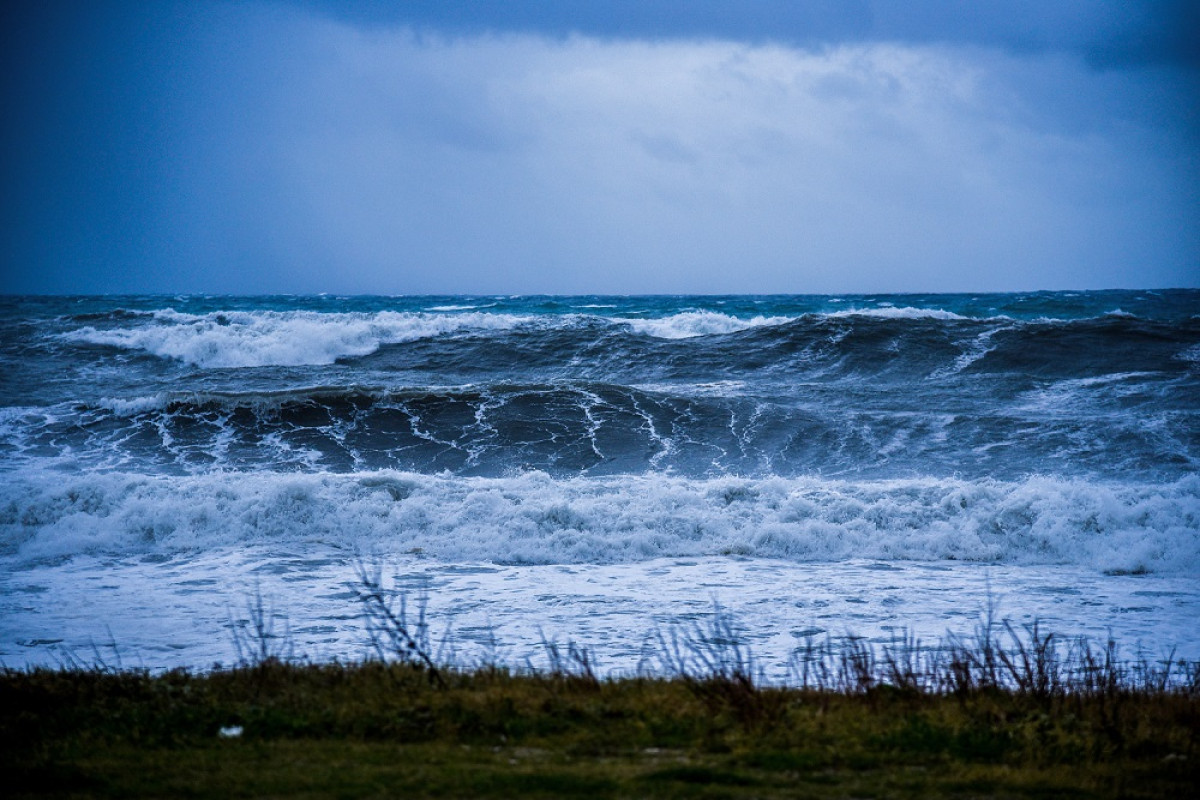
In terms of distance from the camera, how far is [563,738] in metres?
4.99

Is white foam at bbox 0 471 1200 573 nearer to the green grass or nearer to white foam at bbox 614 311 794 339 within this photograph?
the green grass

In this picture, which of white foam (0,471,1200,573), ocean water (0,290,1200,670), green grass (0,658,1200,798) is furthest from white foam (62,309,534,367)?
green grass (0,658,1200,798)

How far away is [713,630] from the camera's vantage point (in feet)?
29.6

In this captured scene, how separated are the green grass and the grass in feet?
0.05

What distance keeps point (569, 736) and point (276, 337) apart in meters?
31.6

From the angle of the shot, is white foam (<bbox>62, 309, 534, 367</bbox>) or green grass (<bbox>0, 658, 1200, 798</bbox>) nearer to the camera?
green grass (<bbox>0, 658, 1200, 798</bbox>)

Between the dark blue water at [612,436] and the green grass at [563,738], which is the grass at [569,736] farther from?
the dark blue water at [612,436]

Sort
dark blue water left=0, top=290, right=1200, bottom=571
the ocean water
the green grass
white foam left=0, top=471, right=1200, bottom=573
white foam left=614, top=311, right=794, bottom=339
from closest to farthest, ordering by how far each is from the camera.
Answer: the green grass → the ocean water → white foam left=0, top=471, right=1200, bottom=573 → dark blue water left=0, top=290, right=1200, bottom=571 → white foam left=614, top=311, right=794, bottom=339

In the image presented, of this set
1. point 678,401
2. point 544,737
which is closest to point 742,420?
point 678,401

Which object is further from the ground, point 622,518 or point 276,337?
point 276,337

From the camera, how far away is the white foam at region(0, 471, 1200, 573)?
12852 mm

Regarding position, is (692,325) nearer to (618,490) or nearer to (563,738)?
(618,490)

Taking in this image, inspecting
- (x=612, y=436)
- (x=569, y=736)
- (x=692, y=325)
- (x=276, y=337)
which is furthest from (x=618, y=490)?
(x=276, y=337)

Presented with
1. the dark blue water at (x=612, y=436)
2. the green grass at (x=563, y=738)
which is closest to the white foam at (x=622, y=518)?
the dark blue water at (x=612, y=436)
